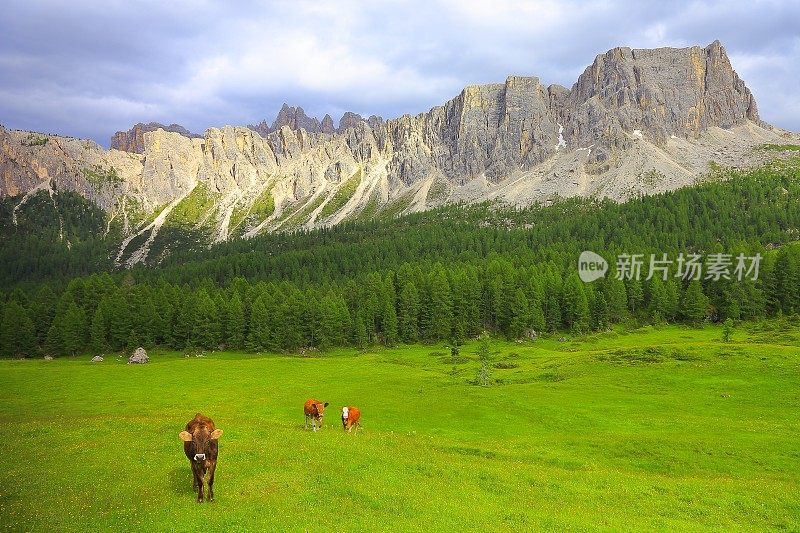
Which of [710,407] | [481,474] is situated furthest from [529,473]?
[710,407]

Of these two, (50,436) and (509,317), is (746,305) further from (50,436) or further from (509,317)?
(50,436)

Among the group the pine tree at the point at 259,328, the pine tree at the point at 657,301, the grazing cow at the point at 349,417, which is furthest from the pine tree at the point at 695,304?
the grazing cow at the point at 349,417

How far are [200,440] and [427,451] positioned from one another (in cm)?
1662

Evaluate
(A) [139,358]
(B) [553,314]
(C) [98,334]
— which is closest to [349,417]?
(A) [139,358]

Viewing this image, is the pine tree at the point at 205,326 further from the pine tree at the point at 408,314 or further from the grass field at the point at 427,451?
the pine tree at the point at 408,314

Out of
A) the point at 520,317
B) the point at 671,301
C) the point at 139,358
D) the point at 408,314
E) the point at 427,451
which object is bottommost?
the point at 139,358

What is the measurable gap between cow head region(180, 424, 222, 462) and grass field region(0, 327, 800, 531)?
2034mm

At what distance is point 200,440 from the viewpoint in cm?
1998

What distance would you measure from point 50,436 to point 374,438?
20562 millimetres

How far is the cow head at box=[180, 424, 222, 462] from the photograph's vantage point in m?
19.8

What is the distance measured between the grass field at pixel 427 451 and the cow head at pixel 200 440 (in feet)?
6.67

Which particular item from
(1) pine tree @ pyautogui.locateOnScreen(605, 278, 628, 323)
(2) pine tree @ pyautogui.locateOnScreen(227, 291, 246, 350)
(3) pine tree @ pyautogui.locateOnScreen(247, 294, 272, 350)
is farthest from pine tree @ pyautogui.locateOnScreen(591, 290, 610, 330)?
(2) pine tree @ pyautogui.locateOnScreen(227, 291, 246, 350)

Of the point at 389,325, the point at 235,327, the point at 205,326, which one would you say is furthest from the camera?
the point at 389,325

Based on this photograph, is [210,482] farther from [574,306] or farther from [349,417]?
[574,306]
